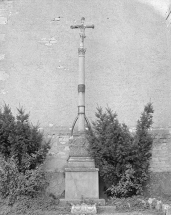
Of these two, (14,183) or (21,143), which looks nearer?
(14,183)

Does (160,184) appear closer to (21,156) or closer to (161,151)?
(161,151)

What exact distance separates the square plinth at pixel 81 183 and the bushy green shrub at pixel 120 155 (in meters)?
0.34

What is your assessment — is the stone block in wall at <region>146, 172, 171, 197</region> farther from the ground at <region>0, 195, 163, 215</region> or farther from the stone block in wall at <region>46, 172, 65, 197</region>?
the stone block in wall at <region>46, 172, 65, 197</region>

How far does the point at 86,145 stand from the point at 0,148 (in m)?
1.89

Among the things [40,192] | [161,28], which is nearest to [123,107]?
[161,28]

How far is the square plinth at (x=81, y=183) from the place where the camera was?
288 inches

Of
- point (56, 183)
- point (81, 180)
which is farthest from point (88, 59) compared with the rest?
point (81, 180)

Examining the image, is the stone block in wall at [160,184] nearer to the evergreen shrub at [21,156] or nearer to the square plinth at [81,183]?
the square plinth at [81,183]

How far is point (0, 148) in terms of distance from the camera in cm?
793

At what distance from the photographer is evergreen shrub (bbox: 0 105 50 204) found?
7.12 metres

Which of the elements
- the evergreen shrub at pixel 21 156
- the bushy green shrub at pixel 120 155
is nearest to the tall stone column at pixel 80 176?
the bushy green shrub at pixel 120 155

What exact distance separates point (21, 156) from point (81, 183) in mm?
1511

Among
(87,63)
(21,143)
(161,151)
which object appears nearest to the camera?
(21,143)

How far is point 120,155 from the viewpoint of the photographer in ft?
24.8
